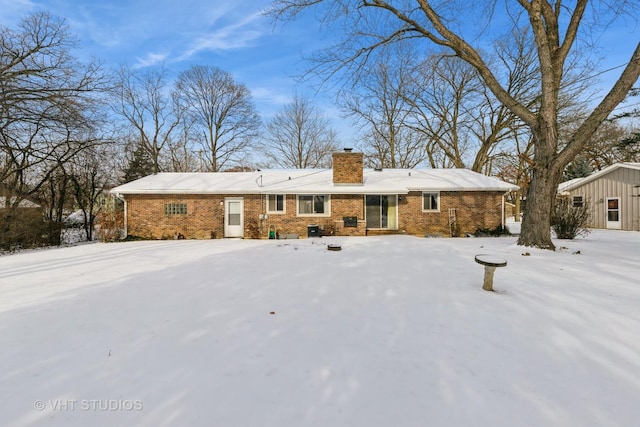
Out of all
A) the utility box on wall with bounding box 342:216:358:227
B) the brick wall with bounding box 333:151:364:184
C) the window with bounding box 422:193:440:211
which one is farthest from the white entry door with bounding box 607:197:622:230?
the utility box on wall with bounding box 342:216:358:227

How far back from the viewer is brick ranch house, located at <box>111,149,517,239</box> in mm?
14180

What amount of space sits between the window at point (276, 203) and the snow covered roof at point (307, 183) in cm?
36

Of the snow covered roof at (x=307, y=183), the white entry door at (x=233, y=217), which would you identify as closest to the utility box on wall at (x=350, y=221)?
the snow covered roof at (x=307, y=183)

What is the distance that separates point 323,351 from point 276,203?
39.1 feet

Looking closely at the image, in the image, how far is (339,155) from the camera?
14.7 meters

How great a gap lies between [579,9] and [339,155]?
10128 millimetres

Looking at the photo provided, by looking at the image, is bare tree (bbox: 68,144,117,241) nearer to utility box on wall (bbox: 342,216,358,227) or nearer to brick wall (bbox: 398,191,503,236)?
utility box on wall (bbox: 342,216,358,227)

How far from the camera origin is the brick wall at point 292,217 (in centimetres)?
1423

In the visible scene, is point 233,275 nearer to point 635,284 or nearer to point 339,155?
point 635,284

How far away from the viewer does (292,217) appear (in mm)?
14352

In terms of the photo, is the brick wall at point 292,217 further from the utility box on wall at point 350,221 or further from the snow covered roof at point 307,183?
the snow covered roof at point 307,183

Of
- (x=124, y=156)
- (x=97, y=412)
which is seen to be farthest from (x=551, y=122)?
(x=124, y=156)

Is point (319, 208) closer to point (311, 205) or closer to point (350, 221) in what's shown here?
point (311, 205)

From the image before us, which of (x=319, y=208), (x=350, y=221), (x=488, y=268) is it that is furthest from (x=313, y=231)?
(x=488, y=268)
